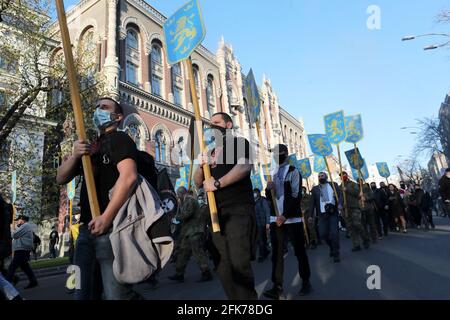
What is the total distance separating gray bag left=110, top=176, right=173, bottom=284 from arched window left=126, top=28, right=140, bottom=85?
26.4 metres

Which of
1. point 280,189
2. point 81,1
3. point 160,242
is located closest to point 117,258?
point 160,242

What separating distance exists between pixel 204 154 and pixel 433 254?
5975mm

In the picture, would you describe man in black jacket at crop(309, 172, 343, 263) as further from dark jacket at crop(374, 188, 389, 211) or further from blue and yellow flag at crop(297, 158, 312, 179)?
blue and yellow flag at crop(297, 158, 312, 179)

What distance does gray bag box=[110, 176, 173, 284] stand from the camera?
1.96 metres

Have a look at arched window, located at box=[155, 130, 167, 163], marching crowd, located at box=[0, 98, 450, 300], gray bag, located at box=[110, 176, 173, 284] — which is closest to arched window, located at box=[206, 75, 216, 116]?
arched window, located at box=[155, 130, 167, 163]

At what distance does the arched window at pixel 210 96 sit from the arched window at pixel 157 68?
752cm

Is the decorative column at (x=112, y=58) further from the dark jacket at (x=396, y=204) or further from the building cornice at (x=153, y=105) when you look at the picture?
the dark jacket at (x=396, y=204)

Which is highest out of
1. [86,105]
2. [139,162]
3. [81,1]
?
[81,1]

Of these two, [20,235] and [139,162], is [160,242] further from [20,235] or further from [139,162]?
[20,235]

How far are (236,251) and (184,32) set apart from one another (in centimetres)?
285

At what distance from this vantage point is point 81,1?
28.1 m

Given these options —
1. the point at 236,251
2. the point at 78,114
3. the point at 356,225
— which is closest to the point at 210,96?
the point at 356,225

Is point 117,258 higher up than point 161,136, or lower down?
lower down
